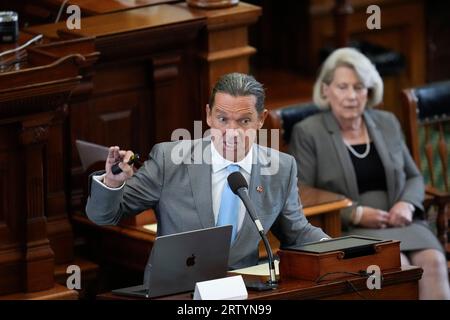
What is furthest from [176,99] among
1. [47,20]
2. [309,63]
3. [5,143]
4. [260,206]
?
[309,63]

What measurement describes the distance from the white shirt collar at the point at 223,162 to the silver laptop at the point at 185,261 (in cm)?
47

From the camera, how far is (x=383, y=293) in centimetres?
389

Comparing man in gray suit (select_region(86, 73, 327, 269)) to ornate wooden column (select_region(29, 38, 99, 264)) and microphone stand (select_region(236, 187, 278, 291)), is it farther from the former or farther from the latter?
ornate wooden column (select_region(29, 38, 99, 264))

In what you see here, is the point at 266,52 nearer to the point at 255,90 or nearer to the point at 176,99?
the point at 176,99

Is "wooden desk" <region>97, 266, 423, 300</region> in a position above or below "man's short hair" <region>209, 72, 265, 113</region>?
below

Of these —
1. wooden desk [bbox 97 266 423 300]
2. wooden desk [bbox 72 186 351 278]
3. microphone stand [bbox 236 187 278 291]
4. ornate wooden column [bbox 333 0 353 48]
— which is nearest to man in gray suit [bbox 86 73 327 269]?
microphone stand [bbox 236 187 278 291]

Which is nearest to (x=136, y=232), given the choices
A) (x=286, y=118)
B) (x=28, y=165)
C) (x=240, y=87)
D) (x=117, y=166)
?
(x=28, y=165)

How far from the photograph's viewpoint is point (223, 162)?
4254 mm

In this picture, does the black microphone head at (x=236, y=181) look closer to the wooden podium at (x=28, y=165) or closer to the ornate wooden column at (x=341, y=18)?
the wooden podium at (x=28, y=165)

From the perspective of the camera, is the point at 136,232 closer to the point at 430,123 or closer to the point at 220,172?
the point at 220,172

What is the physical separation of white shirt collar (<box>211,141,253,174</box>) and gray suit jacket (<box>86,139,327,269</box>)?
15 mm

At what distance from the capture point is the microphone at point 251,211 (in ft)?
12.5

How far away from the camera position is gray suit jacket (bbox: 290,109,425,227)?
19.4 ft

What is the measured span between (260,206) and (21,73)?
1.18m
